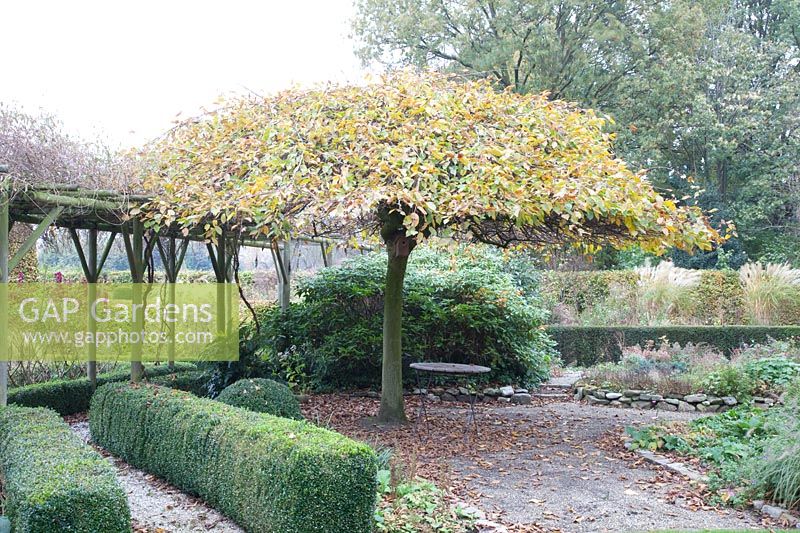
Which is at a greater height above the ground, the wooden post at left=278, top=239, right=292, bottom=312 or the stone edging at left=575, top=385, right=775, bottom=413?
the wooden post at left=278, top=239, right=292, bottom=312

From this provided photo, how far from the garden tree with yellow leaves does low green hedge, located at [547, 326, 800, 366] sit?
5.81 meters

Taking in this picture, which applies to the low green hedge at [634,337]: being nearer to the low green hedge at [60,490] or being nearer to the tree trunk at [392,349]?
the tree trunk at [392,349]

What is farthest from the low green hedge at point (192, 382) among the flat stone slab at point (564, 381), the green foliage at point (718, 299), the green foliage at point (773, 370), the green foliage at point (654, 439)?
the green foliage at point (718, 299)

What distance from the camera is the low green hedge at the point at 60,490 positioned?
3.61 metres

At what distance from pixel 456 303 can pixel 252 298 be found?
9259mm

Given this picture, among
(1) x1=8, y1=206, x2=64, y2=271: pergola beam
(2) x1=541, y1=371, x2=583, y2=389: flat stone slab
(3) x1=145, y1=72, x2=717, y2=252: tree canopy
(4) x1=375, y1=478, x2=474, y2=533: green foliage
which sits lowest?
(2) x1=541, y1=371, x2=583, y2=389: flat stone slab

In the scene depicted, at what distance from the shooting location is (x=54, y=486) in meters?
3.70

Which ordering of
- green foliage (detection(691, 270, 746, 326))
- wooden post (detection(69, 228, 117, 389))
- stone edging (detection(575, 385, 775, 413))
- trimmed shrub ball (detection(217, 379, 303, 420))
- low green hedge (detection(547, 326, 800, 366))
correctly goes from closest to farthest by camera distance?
trimmed shrub ball (detection(217, 379, 303, 420)), wooden post (detection(69, 228, 117, 389)), stone edging (detection(575, 385, 775, 413)), low green hedge (detection(547, 326, 800, 366)), green foliage (detection(691, 270, 746, 326))

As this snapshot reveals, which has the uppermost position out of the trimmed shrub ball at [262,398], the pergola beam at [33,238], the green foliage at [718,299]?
the pergola beam at [33,238]

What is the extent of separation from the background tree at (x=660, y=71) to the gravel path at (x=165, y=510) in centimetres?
1663

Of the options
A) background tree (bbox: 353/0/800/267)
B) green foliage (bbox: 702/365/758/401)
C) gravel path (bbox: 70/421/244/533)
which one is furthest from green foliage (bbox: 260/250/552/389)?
background tree (bbox: 353/0/800/267)

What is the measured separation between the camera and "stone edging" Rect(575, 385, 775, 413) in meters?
9.09

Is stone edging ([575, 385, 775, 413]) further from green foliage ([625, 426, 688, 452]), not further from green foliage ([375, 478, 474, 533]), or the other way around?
green foliage ([375, 478, 474, 533])

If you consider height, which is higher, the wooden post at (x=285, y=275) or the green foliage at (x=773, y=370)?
the wooden post at (x=285, y=275)
